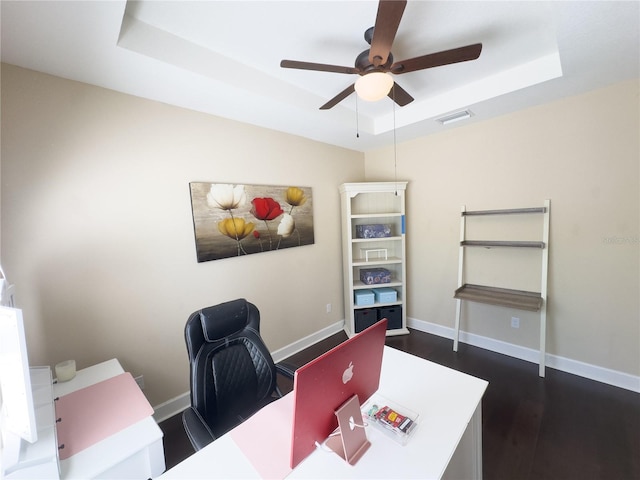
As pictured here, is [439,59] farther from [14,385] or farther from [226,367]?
[14,385]

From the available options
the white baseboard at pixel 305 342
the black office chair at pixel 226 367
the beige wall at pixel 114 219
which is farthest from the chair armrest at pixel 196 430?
the white baseboard at pixel 305 342

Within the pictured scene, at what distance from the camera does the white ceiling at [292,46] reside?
1248mm

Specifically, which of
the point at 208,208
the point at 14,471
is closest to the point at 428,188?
the point at 208,208

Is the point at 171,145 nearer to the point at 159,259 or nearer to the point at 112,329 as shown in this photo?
the point at 159,259

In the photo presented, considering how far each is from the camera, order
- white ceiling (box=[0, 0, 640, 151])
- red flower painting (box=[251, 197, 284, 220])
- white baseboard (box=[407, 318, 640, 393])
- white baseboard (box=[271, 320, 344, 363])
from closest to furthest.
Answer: white ceiling (box=[0, 0, 640, 151]) → white baseboard (box=[407, 318, 640, 393]) → red flower painting (box=[251, 197, 284, 220]) → white baseboard (box=[271, 320, 344, 363])

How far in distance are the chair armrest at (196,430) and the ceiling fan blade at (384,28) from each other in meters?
1.89

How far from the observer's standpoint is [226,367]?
54.7 inches

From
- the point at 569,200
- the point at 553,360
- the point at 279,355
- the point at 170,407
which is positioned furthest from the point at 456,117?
the point at 170,407

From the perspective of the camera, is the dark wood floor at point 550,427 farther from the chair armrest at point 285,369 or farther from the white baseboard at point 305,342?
the chair armrest at point 285,369

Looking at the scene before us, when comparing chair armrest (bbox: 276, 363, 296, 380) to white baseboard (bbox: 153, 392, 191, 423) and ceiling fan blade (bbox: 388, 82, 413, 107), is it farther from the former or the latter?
ceiling fan blade (bbox: 388, 82, 413, 107)

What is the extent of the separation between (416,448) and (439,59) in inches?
70.5

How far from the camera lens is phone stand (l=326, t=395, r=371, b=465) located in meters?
0.86

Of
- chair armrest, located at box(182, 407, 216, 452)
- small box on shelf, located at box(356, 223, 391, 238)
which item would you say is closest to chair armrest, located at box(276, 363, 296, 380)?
chair armrest, located at box(182, 407, 216, 452)

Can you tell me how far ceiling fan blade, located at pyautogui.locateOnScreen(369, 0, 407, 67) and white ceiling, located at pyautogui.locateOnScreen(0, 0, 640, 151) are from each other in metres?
0.26
